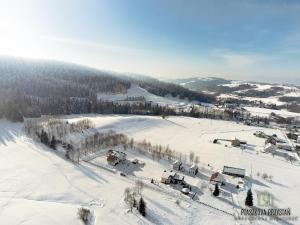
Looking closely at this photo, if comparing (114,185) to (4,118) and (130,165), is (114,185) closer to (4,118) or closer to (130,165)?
(130,165)

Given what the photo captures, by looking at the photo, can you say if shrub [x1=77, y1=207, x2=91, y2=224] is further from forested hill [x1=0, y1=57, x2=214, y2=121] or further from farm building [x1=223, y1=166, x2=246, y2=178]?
forested hill [x1=0, y1=57, x2=214, y2=121]

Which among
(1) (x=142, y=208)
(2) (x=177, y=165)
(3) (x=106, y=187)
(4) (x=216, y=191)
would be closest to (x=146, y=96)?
(2) (x=177, y=165)

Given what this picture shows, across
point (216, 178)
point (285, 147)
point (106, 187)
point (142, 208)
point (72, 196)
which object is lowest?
point (72, 196)

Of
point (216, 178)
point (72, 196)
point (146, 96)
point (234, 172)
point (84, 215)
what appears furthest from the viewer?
point (146, 96)

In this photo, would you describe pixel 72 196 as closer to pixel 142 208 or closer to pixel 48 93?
pixel 142 208

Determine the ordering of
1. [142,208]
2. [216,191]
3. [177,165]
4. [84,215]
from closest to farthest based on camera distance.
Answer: [84,215]
[142,208]
[216,191]
[177,165]

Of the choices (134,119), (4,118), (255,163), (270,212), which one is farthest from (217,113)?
(270,212)

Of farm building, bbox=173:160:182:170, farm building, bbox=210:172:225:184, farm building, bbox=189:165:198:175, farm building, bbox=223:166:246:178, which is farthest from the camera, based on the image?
farm building, bbox=173:160:182:170

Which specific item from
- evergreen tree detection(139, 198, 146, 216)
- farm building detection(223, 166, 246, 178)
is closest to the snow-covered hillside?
evergreen tree detection(139, 198, 146, 216)

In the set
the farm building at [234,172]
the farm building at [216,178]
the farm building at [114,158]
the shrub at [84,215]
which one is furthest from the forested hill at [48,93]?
the farm building at [234,172]
